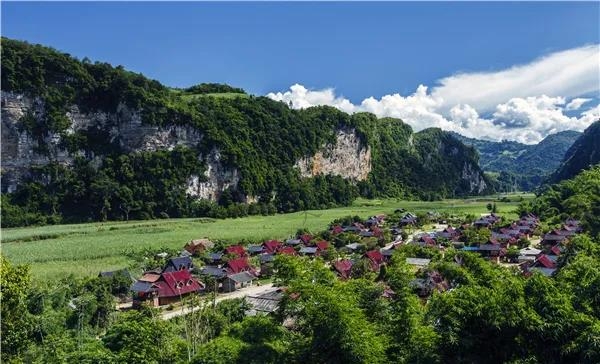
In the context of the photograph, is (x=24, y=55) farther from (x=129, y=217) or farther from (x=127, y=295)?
(x=127, y=295)

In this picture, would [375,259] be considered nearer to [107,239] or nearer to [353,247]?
[353,247]

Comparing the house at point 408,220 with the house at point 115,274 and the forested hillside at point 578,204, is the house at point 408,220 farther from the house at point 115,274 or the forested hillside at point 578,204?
the house at point 115,274

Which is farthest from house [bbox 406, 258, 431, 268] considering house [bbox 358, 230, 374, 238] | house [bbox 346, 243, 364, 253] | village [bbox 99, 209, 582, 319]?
house [bbox 358, 230, 374, 238]

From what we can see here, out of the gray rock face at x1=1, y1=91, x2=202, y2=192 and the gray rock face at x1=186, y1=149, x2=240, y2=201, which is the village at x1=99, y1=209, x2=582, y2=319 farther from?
the gray rock face at x1=1, y1=91, x2=202, y2=192

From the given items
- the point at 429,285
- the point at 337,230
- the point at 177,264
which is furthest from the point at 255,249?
the point at 429,285

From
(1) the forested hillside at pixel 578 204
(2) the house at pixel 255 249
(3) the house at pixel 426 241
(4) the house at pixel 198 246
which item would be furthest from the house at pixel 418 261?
(4) the house at pixel 198 246

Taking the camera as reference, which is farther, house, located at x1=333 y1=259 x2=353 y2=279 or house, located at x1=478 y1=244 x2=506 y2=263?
house, located at x1=478 y1=244 x2=506 y2=263

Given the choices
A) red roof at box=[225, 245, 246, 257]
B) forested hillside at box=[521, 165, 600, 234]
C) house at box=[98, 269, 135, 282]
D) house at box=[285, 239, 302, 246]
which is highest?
forested hillside at box=[521, 165, 600, 234]
